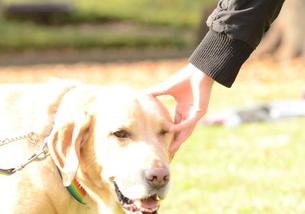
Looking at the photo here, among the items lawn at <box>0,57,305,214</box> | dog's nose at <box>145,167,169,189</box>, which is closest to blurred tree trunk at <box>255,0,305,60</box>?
lawn at <box>0,57,305,214</box>

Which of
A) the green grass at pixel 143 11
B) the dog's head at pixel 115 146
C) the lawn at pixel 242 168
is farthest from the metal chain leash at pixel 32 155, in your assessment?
the green grass at pixel 143 11

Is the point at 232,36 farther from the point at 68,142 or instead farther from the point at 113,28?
the point at 113,28

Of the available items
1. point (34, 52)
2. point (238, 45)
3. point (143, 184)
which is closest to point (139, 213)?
point (143, 184)

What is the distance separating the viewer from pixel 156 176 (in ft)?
12.9

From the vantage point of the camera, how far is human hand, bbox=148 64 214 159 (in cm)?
431

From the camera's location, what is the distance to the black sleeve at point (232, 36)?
4207 mm

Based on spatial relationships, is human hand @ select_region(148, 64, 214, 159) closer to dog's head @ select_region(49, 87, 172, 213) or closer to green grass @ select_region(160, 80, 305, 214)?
dog's head @ select_region(49, 87, 172, 213)

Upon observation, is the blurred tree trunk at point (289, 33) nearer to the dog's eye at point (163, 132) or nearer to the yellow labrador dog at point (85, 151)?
the yellow labrador dog at point (85, 151)

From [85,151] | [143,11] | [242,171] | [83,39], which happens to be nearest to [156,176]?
[85,151]

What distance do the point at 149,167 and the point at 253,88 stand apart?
11748 millimetres

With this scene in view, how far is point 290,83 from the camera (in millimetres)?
15844

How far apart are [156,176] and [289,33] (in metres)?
14.7

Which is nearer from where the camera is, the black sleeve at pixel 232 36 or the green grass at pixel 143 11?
the black sleeve at pixel 232 36

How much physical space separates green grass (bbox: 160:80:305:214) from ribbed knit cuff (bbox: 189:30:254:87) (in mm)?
2107
